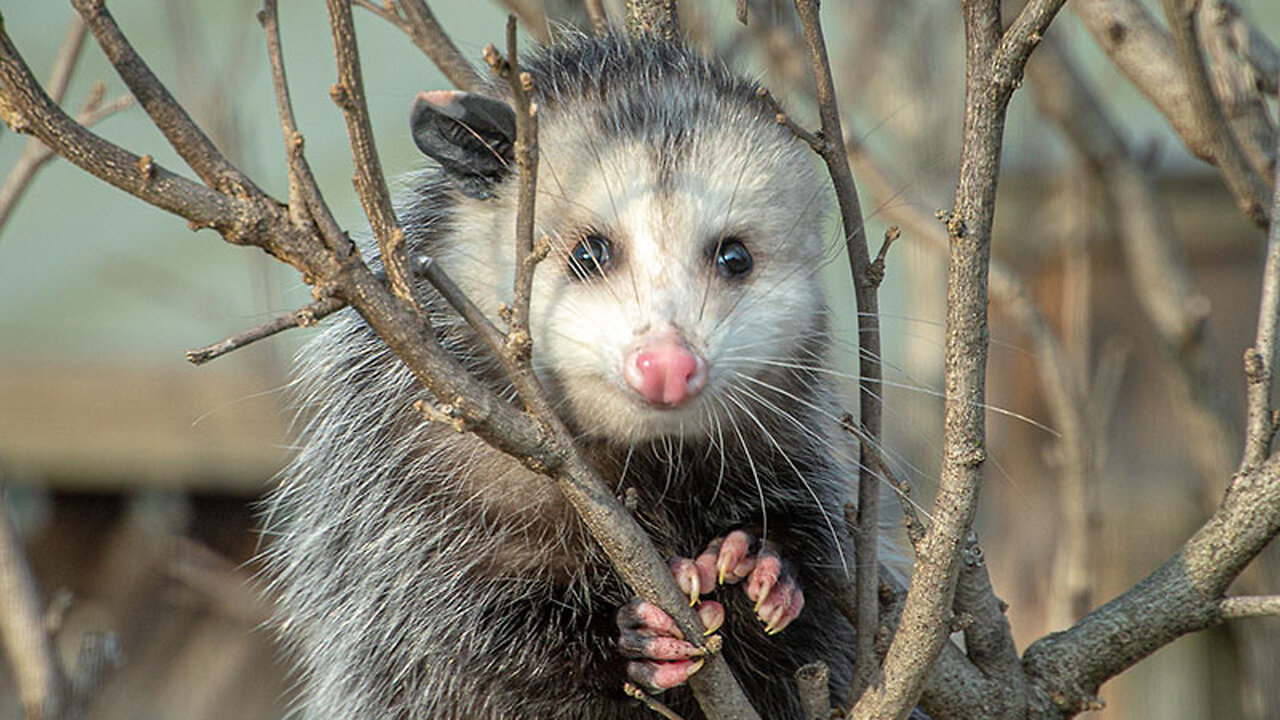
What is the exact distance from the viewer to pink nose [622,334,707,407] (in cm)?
151

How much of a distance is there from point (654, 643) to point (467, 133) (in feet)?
2.23

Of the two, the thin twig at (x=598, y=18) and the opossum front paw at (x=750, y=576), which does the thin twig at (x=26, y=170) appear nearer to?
the thin twig at (x=598, y=18)

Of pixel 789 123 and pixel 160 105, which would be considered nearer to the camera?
pixel 160 105

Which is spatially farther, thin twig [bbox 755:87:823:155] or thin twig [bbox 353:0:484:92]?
thin twig [bbox 353:0:484:92]

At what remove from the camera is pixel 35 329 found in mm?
5164

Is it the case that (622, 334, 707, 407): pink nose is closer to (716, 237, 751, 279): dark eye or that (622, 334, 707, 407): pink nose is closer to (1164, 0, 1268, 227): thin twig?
(716, 237, 751, 279): dark eye

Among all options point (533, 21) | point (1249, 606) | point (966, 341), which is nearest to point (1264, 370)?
point (1249, 606)

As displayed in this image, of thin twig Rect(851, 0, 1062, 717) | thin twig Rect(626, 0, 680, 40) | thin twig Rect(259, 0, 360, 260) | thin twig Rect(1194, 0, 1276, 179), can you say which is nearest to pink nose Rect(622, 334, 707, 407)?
thin twig Rect(851, 0, 1062, 717)

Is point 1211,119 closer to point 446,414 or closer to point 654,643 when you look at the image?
point 654,643

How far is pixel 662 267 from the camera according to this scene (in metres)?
1.68

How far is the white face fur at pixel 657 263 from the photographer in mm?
1652

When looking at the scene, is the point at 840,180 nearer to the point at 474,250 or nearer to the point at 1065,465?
the point at 474,250

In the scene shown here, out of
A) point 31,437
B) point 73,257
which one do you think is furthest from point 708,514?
point 73,257

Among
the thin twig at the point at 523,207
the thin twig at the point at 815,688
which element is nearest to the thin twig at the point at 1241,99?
the thin twig at the point at 815,688
